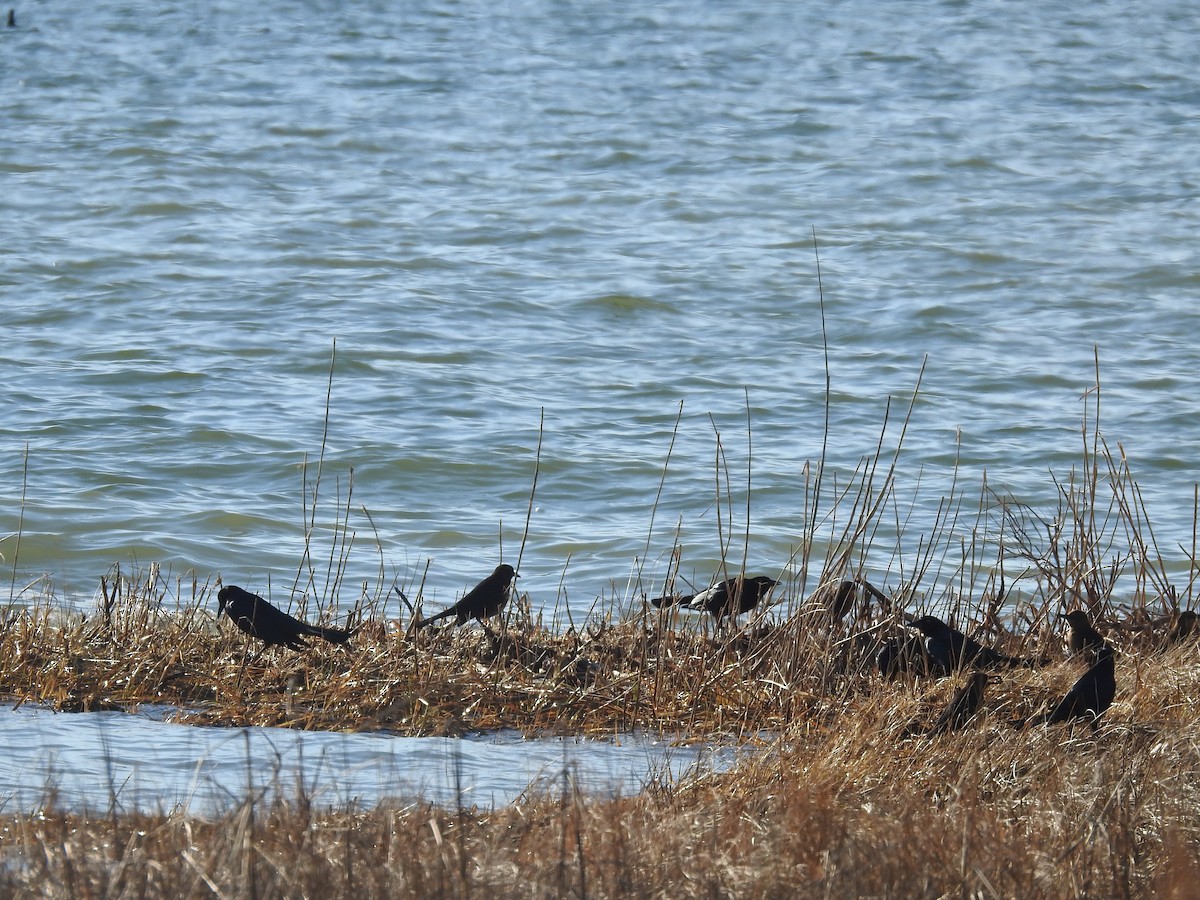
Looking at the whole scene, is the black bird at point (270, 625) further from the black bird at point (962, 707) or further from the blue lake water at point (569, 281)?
the black bird at point (962, 707)

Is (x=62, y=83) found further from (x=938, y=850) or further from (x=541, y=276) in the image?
(x=938, y=850)

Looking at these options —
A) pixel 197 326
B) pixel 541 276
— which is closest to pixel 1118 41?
pixel 541 276

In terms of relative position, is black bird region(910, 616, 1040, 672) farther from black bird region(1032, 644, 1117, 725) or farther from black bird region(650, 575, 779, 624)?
black bird region(650, 575, 779, 624)

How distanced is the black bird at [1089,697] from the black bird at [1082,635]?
0.92 m

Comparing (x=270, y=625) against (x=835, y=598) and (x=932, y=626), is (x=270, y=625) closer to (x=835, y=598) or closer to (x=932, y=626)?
(x=835, y=598)

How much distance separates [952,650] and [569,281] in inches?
518

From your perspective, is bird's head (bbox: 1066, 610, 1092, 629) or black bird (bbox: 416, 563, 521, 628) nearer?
bird's head (bbox: 1066, 610, 1092, 629)

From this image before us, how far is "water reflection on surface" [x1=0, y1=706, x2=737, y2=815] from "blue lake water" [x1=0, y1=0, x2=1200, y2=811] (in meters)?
1.54

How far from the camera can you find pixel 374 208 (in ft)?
71.8

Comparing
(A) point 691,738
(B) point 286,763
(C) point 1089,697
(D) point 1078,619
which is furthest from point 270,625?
(D) point 1078,619

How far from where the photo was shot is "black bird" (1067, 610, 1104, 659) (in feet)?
A: 19.6

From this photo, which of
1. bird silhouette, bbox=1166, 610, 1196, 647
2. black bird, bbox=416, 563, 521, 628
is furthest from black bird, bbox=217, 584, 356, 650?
bird silhouette, bbox=1166, 610, 1196, 647

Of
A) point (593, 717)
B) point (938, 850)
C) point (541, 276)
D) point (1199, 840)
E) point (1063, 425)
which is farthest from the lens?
point (541, 276)

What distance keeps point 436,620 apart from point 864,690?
5.69 ft
